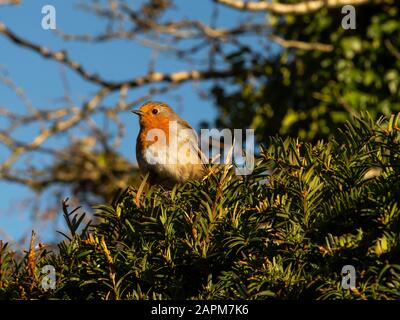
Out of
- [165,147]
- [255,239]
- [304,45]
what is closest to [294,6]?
[304,45]

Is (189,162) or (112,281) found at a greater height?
(189,162)

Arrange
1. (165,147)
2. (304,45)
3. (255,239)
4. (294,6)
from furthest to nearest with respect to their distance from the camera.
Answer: (304,45)
(294,6)
(165,147)
(255,239)

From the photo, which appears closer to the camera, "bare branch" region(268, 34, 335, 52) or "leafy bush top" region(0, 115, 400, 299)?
"leafy bush top" region(0, 115, 400, 299)

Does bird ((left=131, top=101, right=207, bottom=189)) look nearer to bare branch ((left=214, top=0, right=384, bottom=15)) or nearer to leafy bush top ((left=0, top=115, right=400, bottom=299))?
leafy bush top ((left=0, top=115, right=400, bottom=299))

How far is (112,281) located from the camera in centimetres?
222

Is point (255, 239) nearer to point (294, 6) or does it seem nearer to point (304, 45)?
point (294, 6)

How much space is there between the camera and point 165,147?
4.96m

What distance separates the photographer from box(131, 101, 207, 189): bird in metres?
4.73

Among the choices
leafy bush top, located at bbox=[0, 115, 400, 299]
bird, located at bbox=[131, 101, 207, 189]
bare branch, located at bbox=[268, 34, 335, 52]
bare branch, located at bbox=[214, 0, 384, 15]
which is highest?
bare branch, located at bbox=[214, 0, 384, 15]

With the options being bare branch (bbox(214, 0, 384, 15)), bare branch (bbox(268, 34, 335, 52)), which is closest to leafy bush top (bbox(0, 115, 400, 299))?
bare branch (bbox(214, 0, 384, 15))

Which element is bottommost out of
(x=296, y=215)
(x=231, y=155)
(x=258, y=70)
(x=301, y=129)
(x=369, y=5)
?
(x=296, y=215)

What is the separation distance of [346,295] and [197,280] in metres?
0.51
